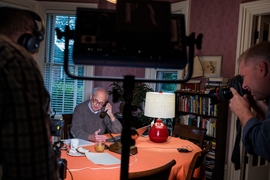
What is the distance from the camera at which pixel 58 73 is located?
4266mm

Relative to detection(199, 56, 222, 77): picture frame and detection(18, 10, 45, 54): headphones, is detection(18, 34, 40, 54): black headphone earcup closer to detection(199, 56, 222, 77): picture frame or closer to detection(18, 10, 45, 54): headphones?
detection(18, 10, 45, 54): headphones

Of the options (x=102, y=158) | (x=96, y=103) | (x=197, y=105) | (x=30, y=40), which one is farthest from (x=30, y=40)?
(x=197, y=105)

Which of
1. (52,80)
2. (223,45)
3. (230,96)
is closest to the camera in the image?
(230,96)

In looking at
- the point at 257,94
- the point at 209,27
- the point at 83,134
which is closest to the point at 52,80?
the point at 83,134

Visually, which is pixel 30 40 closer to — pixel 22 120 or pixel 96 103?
pixel 22 120

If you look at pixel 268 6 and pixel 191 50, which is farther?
pixel 268 6

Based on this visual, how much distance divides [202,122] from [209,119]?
107mm

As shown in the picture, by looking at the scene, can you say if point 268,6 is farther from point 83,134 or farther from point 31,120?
point 31,120

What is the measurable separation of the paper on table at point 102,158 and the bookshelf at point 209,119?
179cm

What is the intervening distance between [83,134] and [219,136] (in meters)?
1.70

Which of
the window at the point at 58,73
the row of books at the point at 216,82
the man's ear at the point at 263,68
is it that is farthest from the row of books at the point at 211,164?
the man's ear at the point at 263,68

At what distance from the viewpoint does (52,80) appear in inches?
167

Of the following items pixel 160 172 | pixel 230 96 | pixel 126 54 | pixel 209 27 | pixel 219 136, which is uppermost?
pixel 209 27

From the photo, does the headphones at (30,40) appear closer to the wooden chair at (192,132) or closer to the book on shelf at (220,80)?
the wooden chair at (192,132)
